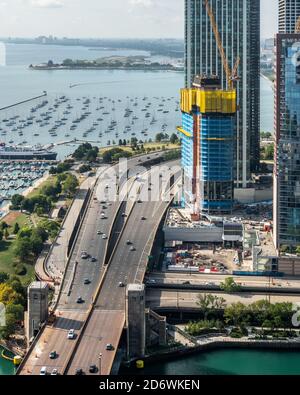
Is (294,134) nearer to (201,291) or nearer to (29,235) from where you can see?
(201,291)

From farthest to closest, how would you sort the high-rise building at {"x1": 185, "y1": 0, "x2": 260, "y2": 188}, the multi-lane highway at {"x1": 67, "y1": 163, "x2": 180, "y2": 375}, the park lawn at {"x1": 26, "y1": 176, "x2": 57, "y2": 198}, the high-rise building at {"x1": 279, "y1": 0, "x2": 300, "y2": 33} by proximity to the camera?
the high-rise building at {"x1": 279, "y1": 0, "x2": 300, "y2": 33} → the park lawn at {"x1": 26, "y1": 176, "x2": 57, "y2": 198} → the high-rise building at {"x1": 185, "y1": 0, "x2": 260, "y2": 188} → the multi-lane highway at {"x1": 67, "y1": 163, "x2": 180, "y2": 375}

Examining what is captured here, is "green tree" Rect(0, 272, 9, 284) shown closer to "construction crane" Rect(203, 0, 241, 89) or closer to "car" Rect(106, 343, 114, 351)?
"car" Rect(106, 343, 114, 351)

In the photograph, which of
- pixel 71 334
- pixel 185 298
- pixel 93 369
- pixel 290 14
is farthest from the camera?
pixel 290 14

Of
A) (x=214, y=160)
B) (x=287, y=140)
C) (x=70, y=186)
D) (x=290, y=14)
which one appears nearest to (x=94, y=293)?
(x=287, y=140)

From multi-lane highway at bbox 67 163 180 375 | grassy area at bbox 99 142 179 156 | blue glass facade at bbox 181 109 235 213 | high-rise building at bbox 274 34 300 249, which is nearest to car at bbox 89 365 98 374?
multi-lane highway at bbox 67 163 180 375

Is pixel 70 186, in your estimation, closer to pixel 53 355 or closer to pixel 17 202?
pixel 17 202

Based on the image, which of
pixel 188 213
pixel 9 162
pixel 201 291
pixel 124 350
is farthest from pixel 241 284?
pixel 9 162
